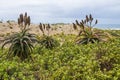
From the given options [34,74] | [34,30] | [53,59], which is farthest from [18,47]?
[34,30]

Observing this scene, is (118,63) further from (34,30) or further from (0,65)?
(34,30)

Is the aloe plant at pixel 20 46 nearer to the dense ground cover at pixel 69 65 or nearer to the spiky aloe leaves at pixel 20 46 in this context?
the spiky aloe leaves at pixel 20 46

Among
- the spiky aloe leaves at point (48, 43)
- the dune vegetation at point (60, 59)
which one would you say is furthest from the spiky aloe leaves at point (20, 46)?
the spiky aloe leaves at point (48, 43)

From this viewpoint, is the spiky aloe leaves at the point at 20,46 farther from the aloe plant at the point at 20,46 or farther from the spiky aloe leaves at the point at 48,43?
the spiky aloe leaves at the point at 48,43

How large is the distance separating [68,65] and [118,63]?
3.04 metres

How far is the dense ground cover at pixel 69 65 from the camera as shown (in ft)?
64.4

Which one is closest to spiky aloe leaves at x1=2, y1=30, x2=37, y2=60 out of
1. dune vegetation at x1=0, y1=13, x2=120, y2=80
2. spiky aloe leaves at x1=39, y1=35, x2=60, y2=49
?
dune vegetation at x1=0, y1=13, x2=120, y2=80

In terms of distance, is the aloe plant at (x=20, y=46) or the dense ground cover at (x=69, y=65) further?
the aloe plant at (x=20, y=46)

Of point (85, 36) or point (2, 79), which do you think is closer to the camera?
point (2, 79)

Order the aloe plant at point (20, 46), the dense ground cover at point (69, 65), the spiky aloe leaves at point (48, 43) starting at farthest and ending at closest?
the spiky aloe leaves at point (48, 43) < the aloe plant at point (20, 46) < the dense ground cover at point (69, 65)

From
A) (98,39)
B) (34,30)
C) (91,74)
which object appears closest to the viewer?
(91,74)

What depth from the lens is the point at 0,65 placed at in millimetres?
21609

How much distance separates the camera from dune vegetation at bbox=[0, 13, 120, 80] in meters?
20.0

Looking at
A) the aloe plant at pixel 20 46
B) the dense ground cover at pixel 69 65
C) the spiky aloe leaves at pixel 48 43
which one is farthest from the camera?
the spiky aloe leaves at pixel 48 43
